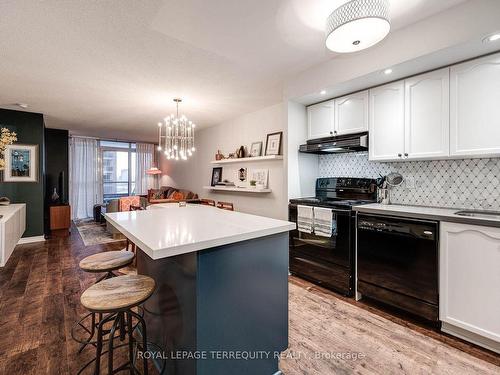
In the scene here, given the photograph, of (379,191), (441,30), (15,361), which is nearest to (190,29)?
(441,30)

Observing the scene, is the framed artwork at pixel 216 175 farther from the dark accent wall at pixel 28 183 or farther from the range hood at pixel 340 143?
the dark accent wall at pixel 28 183

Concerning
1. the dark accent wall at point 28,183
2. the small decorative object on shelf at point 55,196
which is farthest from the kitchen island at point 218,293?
the small decorative object on shelf at point 55,196

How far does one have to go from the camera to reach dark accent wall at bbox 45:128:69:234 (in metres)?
6.44

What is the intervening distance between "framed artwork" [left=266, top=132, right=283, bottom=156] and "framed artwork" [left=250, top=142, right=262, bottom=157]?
0.22 m

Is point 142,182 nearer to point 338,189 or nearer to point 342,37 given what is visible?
point 338,189

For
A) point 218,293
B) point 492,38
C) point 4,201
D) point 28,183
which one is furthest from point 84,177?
point 492,38

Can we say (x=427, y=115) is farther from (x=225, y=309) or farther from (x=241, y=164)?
(x=241, y=164)

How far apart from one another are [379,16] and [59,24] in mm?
2457

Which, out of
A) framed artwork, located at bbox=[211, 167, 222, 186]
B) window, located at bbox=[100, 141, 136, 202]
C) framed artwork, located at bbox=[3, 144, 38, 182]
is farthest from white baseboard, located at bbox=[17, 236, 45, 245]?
framed artwork, located at bbox=[211, 167, 222, 186]

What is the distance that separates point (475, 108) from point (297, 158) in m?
1.79

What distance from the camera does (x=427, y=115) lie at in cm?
231

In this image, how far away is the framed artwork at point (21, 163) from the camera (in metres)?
4.61

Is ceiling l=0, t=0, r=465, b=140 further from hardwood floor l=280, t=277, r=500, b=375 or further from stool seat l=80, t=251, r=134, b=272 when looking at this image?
hardwood floor l=280, t=277, r=500, b=375

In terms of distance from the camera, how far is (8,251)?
11.7 ft
